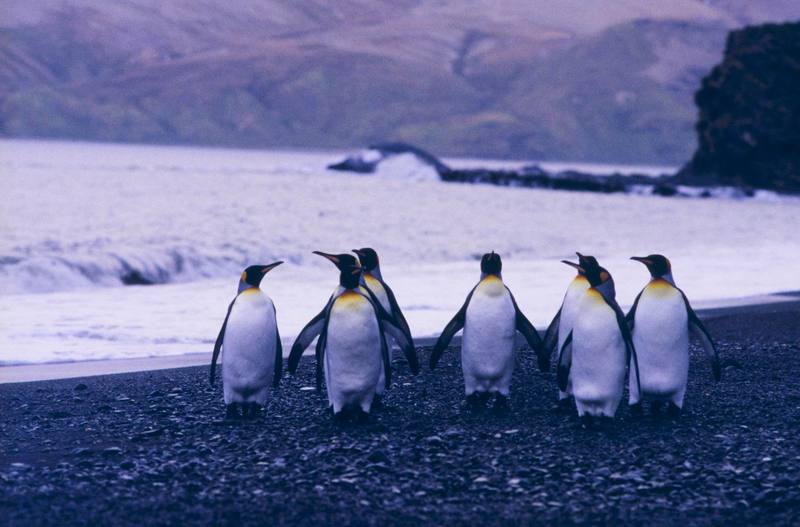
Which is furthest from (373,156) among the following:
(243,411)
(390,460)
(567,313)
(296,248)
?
(390,460)

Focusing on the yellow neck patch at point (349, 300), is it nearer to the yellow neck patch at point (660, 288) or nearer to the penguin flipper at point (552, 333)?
the penguin flipper at point (552, 333)

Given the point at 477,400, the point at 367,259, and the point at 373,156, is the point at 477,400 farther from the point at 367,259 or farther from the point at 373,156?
the point at 373,156

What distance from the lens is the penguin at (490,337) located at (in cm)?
620

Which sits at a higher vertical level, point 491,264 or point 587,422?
point 491,264

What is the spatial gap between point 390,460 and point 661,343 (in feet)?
5.99

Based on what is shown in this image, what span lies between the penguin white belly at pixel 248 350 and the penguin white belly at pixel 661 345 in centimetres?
201

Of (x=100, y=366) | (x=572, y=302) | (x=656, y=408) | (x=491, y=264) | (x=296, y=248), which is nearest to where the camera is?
(x=656, y=408)

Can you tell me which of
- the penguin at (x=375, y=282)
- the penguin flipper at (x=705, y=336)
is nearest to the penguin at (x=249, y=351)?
the penguin at (x=375, y=282)

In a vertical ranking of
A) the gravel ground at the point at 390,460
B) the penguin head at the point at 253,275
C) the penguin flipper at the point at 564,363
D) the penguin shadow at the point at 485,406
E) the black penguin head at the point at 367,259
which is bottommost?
the gravel ground at the point at 390,460

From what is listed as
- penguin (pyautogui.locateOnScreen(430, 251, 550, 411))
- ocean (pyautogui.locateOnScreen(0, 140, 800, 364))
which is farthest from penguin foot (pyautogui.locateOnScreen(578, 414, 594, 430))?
ocean (pyautogui.locateOnScreen(0, 140, 800, 364))

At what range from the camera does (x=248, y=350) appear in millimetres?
5945

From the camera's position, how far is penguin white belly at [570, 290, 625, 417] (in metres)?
5.80

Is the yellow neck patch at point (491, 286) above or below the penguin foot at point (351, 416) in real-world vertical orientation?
above

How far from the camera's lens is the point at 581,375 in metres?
5.88
